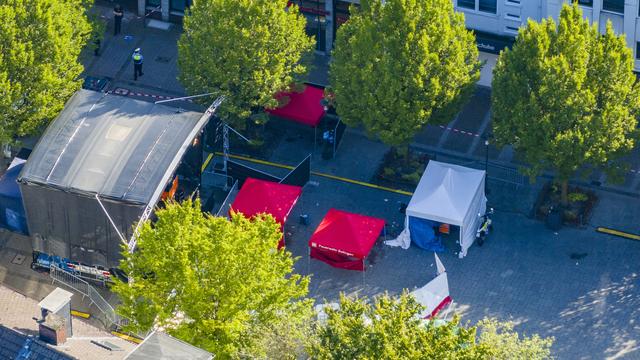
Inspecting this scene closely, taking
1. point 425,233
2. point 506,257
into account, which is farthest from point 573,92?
point 425,233

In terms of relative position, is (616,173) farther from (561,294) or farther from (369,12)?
(369,12)

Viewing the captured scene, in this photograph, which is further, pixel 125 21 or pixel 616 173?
pixel 125 21

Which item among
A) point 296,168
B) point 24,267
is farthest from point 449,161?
point 24,267

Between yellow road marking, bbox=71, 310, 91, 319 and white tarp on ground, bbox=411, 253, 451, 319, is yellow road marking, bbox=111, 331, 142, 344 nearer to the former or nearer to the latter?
yellow road marking, bbox=71, 310, 91, 319

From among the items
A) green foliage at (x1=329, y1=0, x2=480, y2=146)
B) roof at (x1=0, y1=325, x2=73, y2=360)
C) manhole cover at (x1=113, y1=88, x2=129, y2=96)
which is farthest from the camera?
manhole cover at (x1=113, y1=88, x2=129, y2=96)

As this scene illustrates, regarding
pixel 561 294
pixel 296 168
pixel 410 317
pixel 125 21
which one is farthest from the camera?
pixel 125 21

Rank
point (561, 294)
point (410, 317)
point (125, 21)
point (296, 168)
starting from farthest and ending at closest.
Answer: point (125, 21), point (296, 168), point (561, 294), point (410, 317)

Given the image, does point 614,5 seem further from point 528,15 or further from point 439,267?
point 439,267

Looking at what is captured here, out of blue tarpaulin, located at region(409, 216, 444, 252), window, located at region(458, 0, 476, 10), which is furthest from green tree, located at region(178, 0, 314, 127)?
blue tarpaulin, located at region(409, 216, 444, 252)
